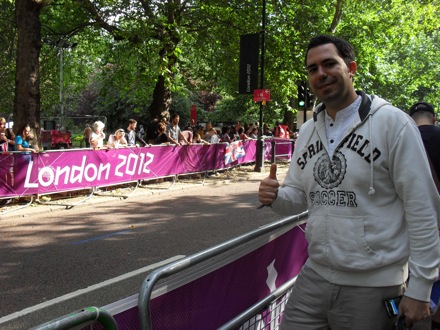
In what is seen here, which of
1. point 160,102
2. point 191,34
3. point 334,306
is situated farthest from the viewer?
point 191,34

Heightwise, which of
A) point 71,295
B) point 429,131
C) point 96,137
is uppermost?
point 429,131

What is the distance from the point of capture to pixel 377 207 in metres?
1.99

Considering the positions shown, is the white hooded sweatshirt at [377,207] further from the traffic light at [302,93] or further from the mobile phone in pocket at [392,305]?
the traffic light at [302,93]

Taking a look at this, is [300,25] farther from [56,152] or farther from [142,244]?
[142,244]

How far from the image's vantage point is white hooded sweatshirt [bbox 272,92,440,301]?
1.88m

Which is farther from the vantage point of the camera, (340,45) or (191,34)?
(191,34)

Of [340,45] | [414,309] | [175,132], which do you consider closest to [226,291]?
[414,309]

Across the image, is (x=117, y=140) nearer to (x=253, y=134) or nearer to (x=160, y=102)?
(x=160, y=102)

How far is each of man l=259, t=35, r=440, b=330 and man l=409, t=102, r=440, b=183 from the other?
1261 mm

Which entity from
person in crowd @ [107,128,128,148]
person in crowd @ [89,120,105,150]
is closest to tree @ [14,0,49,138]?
person in crowd @ [89,120,105,150]

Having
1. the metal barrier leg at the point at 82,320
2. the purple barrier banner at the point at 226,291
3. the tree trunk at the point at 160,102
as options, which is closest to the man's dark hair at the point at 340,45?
the purple barrier banner at the point at 226,291

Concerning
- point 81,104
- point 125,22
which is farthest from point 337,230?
point 81,104

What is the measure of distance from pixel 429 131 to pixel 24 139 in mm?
10683

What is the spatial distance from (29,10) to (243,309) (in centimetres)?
1126
